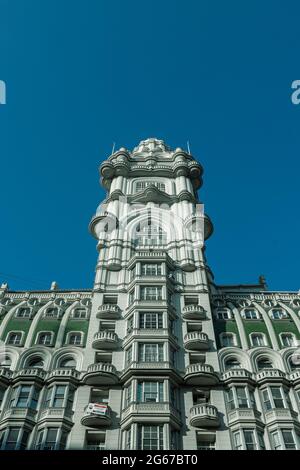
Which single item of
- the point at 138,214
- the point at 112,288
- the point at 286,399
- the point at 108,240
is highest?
the point at 138,214

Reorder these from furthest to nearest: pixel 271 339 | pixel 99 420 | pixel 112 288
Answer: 1. pixel 112 288
2. pixel 271 339
3. pixel 99 420

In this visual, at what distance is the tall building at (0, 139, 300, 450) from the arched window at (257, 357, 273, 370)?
0.42 feet

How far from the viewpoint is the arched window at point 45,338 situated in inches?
2045

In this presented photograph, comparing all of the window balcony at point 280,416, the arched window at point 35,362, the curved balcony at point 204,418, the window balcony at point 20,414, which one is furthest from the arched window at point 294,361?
the window balcony at point 20,414

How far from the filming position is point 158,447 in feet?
127

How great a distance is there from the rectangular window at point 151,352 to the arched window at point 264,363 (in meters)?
9.86

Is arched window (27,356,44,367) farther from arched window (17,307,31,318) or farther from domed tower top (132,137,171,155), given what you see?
domed tower top (132,137,171,155)

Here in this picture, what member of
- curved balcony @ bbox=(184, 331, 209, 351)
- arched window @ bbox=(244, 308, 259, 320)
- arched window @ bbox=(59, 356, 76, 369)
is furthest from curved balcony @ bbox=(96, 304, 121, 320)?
arched window @ bbox=(244, 308, 259, 320)

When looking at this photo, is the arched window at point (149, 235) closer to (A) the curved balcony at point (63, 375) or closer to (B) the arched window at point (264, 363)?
(B) the arched window at point (264, 363)

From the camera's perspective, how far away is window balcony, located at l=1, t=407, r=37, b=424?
42.0 metres

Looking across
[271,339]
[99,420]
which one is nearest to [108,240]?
[271,339]
